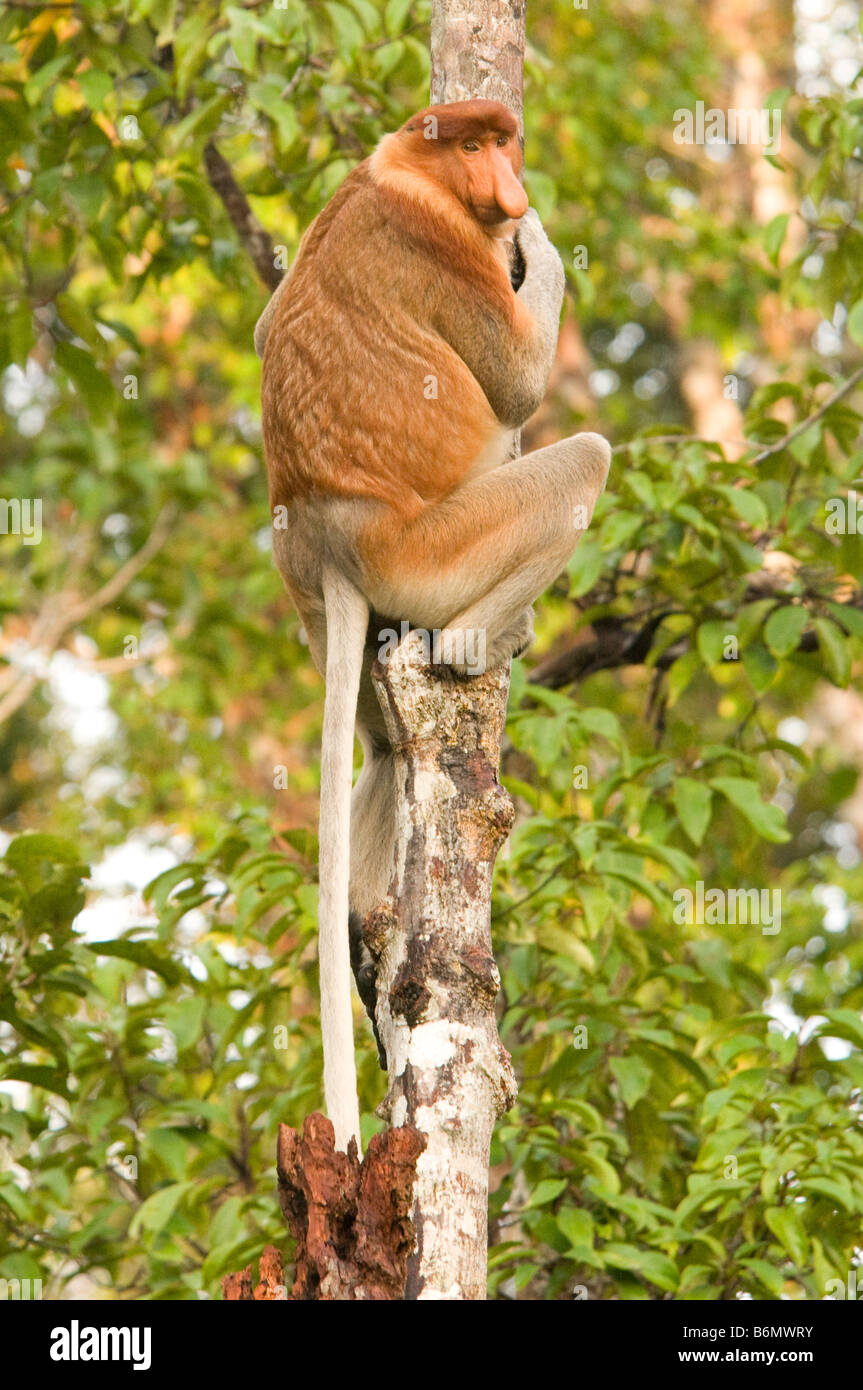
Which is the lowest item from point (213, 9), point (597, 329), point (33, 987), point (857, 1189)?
point (857, 1189)

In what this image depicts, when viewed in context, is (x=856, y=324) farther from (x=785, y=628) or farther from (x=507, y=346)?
(x=507, y=346)

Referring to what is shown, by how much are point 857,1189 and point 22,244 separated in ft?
10.4

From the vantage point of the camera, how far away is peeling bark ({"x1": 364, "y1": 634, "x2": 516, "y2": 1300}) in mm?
1999

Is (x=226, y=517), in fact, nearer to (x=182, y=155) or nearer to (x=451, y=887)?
(x=182, y=155)

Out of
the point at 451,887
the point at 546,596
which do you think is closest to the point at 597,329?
the point at 546,596

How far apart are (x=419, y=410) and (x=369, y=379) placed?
0.10 meters

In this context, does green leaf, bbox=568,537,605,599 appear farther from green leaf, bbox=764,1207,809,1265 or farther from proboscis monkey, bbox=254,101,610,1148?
green leaf, bbox=764,1207,809,1265

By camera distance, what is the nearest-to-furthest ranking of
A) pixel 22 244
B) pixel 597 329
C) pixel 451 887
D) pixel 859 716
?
pixel 451 887 < pixel 22 244 < pixel 859 716 < pixel 597 329

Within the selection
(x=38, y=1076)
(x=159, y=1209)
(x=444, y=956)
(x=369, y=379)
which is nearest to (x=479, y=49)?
(x=369, y=379)

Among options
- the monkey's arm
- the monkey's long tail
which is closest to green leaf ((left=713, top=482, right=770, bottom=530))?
the monkey's arm

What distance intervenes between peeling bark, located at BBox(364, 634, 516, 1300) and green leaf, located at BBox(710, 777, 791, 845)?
1.30 m

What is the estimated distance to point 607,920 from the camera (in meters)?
3.44

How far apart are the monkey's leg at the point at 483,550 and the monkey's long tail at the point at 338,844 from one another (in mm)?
84

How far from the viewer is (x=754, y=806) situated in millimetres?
3527
